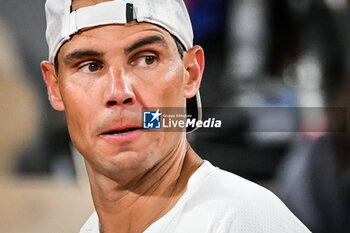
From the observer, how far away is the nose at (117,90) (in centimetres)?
161

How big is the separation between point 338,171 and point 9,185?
1261 mm

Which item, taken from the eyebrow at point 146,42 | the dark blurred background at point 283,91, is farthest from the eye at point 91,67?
the dark blurred background at point 283,91

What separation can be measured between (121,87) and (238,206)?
1.71ft

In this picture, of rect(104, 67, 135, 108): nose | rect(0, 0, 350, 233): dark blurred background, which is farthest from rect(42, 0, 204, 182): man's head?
rect(0, 0, 350, 233): dark blurred background

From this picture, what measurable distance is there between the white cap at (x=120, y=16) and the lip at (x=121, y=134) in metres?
0.33

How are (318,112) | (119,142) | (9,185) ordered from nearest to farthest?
1. (119,142)
2. (318,112)
3. (9,185)

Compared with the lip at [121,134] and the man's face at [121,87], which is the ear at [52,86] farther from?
the lip at [121,134]

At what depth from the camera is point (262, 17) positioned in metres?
1.90

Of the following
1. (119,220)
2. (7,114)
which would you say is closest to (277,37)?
(119,220)

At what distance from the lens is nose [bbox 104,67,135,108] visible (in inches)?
63.2

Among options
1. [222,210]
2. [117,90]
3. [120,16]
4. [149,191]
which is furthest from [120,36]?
[222,210]

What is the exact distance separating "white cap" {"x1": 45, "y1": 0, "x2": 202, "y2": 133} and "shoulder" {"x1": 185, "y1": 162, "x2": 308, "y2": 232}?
1.59 feet

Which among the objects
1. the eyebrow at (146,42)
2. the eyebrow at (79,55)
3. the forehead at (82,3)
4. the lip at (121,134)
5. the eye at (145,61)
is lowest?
the lip at (121,134)

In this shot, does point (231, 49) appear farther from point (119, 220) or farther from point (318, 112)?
point (119, 220)
